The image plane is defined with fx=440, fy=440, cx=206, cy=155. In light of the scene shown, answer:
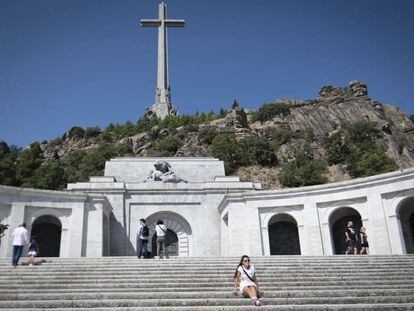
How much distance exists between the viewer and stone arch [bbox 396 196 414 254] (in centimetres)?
2359

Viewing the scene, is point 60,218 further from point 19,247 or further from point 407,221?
point 407,221

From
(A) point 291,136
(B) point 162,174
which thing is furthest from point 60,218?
(A) point 291,136

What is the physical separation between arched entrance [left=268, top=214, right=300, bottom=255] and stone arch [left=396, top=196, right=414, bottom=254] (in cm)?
616

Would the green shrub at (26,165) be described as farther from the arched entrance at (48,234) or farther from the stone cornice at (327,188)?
the stone cornice at (327,188)

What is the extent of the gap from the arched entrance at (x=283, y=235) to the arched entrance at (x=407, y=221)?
20.2ft

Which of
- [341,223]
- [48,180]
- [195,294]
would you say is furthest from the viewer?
[48,180]

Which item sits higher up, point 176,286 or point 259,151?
point 259,151

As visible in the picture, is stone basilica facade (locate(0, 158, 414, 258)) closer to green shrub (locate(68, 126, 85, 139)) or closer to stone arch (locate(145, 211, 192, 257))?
stone arch (locate(145, 211, 192, 257))

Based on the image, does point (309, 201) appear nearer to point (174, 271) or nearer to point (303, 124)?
point (174, 271)

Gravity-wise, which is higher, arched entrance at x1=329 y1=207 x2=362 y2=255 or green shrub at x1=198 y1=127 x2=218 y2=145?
green shrub at x1=198 y1=127 x2=218 y2=145

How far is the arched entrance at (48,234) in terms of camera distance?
83.3 ft

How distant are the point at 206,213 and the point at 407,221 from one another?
12.2 meters

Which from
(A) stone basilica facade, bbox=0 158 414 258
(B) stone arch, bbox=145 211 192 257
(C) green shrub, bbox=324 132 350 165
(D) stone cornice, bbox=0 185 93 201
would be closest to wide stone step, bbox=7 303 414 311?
(A) stone basilica facade, bbox=0 158 414 258

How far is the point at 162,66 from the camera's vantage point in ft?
290
